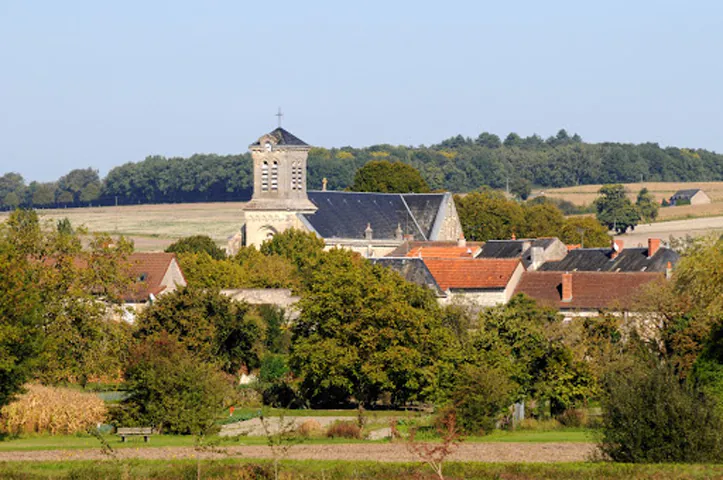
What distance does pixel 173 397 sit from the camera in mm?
36344

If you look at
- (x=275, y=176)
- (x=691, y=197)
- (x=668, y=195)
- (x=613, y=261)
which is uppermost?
(x=668, y=195)

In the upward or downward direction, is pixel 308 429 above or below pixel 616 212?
below

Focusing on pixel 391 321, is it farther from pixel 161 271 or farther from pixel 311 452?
pixel 161 271

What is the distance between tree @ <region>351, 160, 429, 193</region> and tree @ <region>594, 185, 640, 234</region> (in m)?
21.1

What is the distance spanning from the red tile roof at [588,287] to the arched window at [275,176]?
26144mm

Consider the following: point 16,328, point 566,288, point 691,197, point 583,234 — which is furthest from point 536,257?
point 691,197

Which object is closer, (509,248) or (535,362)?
(535,362)

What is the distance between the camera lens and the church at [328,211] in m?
88.8

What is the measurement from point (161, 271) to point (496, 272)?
16.0 meters

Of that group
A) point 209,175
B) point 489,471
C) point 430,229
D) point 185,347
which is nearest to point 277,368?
point 185,347

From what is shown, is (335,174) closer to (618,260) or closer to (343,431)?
(618,260)

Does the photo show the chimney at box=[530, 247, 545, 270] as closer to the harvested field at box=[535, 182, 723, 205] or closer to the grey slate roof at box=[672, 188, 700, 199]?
the harvested field at box=[535, 182, 723, 205]

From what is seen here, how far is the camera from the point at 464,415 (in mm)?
36281

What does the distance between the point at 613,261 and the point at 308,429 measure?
139 ft
